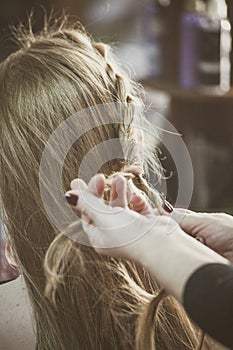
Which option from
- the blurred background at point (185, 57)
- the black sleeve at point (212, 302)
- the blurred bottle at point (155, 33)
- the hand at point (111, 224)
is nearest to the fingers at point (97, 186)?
the hand at point (111, 224)

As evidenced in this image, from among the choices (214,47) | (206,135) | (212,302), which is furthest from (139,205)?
(206,135)

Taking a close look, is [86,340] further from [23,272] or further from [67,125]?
[67,125]

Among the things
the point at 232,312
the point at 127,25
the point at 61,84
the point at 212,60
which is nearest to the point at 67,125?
the point at 61,84

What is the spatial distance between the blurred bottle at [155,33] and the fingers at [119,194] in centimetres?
167

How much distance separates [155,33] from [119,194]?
1.72 meters

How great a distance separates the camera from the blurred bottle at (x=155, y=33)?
235cm

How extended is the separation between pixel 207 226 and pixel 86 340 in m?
0.22

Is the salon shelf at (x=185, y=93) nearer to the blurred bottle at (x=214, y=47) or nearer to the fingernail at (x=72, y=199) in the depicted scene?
the blurred bottle at (x=214, y=47)

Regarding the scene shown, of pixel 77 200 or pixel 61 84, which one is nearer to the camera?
pixel 77 200

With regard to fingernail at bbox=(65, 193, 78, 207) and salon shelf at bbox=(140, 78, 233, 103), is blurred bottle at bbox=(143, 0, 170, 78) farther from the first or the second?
fingernail at bbox=(65, 193, 78, 207)

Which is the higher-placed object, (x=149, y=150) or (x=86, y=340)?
(x=149, y=150)

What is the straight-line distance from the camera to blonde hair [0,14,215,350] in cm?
92

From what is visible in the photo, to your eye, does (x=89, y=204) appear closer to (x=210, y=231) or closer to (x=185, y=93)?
(x=210, y=231)

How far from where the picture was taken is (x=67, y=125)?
3.12 ft
